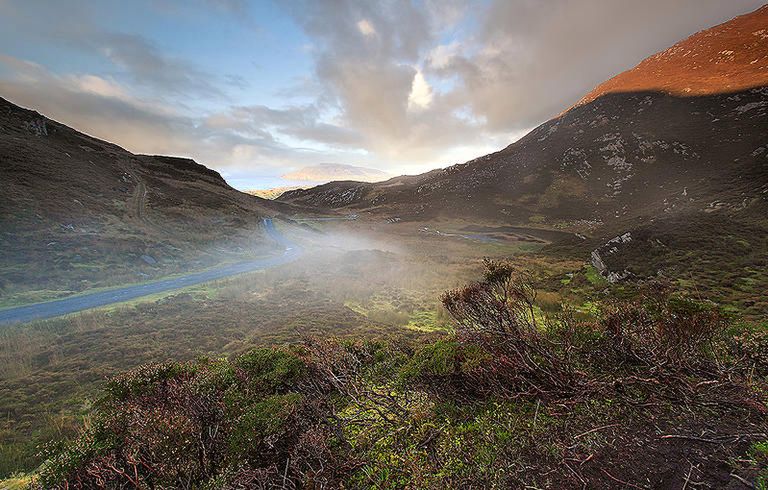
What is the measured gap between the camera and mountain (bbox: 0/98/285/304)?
23828 mm

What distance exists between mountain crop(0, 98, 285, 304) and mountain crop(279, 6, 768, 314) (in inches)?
1417

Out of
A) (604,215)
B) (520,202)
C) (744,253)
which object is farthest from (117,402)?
(520,202)

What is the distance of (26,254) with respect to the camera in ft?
78.8

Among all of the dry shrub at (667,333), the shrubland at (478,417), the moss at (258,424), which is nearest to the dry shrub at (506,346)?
the shrubland at (478,417)

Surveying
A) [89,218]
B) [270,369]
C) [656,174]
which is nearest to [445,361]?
[270,369]

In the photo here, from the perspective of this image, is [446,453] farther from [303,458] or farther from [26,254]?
[26,254]

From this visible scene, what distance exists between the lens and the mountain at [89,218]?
2383cm

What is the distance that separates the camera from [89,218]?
112ft

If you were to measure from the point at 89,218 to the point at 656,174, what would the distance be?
286 feet

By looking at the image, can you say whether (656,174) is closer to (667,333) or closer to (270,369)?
(667,333)

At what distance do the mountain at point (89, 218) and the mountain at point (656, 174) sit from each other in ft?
118

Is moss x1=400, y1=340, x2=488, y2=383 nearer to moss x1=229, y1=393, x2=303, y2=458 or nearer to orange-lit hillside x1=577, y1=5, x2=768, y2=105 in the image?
moss x1=229, y1=393, x2=303, y2=458

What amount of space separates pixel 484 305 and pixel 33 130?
7704 cm

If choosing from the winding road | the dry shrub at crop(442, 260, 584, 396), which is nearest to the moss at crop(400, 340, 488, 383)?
the dry shrub at crop(442, 260, 584, 396)
